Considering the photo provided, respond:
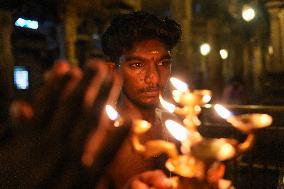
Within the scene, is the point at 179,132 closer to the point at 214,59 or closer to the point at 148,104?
the point at 148,104

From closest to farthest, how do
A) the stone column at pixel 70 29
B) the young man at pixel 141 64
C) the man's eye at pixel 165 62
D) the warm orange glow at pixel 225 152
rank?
the warm orange glow at pixel 225 152 < the young man at pixel 141 64 < the man's eye at pixel 165 62 < the stone column at pixel 70 29

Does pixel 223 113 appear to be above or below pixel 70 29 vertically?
below

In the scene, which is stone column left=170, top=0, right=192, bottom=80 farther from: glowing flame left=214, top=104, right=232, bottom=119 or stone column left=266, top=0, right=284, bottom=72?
glowing flame left=214, top=104, right=232, bottom=119

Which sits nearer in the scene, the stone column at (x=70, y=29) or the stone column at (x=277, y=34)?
the stone column at (x=277, y=34)

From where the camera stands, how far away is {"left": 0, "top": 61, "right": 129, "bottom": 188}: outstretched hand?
39.8 inches

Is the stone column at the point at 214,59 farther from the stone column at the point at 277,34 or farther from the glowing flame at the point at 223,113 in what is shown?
the glowing flame at the point at 223,113

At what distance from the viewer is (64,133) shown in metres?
1.03

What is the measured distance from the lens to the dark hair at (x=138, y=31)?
2.82 m

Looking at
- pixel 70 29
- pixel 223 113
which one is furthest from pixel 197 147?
pixel 70 29

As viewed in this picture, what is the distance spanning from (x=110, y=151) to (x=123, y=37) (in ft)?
5.97

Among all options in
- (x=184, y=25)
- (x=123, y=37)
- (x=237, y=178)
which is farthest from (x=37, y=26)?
(x=123, y=37)

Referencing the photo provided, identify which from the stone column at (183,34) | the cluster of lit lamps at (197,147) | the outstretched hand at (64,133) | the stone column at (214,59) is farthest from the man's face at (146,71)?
the stone column at (214,59)

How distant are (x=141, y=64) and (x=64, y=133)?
1719mm

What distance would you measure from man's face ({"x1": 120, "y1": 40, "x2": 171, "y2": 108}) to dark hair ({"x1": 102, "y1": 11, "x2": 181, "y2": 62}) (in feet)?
0.17
